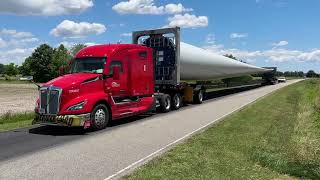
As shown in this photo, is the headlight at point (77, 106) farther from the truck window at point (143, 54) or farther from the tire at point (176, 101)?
the tire at point (176, 101)

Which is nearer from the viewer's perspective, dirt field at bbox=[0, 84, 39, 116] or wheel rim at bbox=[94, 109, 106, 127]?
wheel rim at bbox=[94, 109, 106, 127]

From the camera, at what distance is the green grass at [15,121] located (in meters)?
15.1

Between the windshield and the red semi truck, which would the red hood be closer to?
the red semi truck

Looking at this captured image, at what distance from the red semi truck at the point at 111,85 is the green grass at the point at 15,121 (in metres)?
1.63

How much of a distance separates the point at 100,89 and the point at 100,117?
1.00m

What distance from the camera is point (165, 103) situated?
66.5 feet

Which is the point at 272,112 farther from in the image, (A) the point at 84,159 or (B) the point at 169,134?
(A) the point at 84,159

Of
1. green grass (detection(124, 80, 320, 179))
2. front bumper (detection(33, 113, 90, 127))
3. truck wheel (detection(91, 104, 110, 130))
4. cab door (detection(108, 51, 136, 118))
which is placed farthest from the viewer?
cab door (detection(108, 51, 136, 118))

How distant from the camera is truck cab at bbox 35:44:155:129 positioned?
13.5 meters


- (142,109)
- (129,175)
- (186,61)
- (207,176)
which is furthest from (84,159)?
(186,61)

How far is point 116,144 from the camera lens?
11.3 metres

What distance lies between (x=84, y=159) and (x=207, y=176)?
304 cm

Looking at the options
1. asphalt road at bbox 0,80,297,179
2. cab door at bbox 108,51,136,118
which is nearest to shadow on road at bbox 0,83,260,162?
asphalt road at bbox 0,80,297,179

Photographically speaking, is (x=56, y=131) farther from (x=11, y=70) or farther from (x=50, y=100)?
(x=11, y=70)
